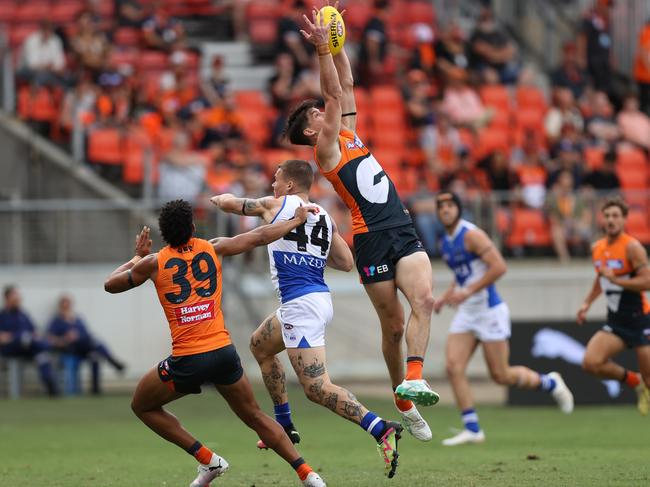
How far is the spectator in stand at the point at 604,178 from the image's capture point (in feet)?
73.3

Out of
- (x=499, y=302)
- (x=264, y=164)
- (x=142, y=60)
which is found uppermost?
(x=142, y=60)

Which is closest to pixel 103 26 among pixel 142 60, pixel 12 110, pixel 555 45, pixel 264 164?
pixel 142 60

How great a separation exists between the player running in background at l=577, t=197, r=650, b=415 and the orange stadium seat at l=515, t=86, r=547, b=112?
11952 mm

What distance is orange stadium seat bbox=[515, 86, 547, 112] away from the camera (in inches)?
1024

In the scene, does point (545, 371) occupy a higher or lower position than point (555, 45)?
lower

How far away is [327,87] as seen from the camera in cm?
1030

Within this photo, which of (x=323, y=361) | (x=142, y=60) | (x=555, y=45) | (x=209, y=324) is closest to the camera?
(x=209, y=324)

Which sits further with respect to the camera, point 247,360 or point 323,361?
point 247,360

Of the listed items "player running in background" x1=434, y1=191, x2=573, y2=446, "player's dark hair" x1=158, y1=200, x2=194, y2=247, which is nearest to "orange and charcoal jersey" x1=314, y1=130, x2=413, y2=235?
"player's dark hair" x1=158, y1=200, x2=194, y2=247

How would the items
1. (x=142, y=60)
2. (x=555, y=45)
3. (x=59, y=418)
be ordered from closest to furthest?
1. (x=59, y=418)
2. (x=142, y=60)
3. (x=555, y=45)

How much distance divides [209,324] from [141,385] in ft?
2.37

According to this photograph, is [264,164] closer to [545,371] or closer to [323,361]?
[545,371]

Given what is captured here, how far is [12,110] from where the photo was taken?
22750 mm

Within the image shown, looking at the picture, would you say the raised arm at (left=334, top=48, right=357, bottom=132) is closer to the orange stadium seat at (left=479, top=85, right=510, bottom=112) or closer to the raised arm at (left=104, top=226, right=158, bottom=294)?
the raised arm at (left=104, top=226, right=158, bottom=294)
